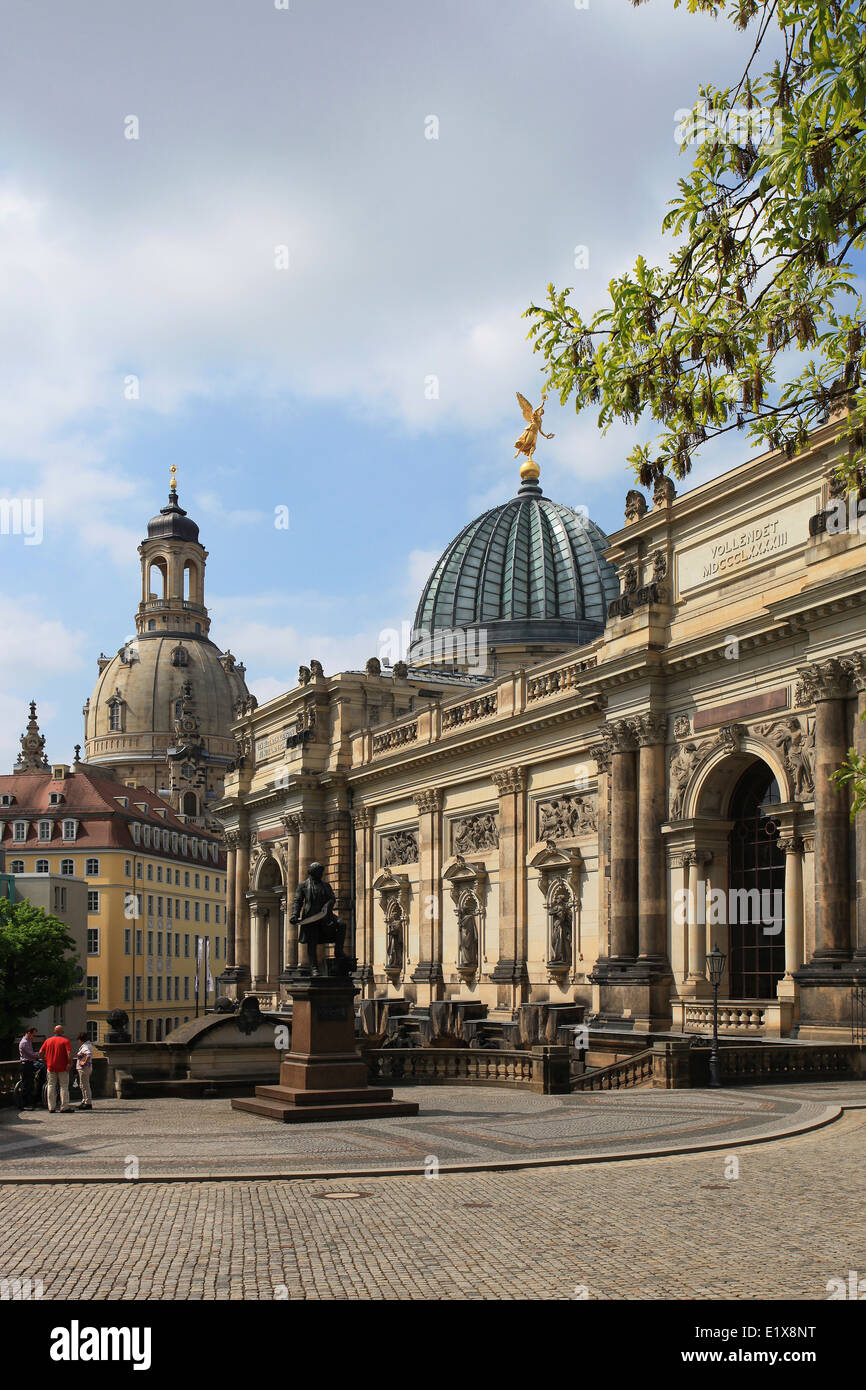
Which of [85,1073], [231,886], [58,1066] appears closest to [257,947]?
[231,886]

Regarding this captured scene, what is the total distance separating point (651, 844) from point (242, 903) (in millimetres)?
35925

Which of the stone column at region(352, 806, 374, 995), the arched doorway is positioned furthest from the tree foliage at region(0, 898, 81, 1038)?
the arched doorway

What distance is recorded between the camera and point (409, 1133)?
2144 centimetres

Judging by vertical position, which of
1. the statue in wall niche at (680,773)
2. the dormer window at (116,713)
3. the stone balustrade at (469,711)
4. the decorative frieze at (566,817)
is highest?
the dormer window at (116,713)

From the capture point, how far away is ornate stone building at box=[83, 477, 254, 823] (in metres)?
160

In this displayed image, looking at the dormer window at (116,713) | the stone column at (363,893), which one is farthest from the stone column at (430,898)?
the dormer window at (116,713)

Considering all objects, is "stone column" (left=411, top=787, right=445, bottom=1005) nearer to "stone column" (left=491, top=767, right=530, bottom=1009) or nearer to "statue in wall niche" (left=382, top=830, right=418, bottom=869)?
"statue in wall niche" (left=382, top=830, right=418, bottom=869)

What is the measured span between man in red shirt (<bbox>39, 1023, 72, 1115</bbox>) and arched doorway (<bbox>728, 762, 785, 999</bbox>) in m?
17.2

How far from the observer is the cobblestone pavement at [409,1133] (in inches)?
716

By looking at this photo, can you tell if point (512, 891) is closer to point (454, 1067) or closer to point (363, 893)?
point (363, 893)

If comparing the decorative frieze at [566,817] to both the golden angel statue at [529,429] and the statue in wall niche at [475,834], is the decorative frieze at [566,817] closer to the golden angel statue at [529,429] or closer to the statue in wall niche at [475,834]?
the statue in wall niche at [475,834]

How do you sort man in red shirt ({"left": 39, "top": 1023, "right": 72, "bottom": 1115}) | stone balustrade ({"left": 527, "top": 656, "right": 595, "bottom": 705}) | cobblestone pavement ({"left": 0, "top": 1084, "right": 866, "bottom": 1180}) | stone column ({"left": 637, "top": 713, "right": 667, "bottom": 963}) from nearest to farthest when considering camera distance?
cobblestone pavement ({"left": 0, "top": 1084, "right": 866, "bottom": 1180}) → man in red shirt ({"left": 39, "top": 1023, "right": 72, "bottom": 1115}) → stone column ({"left": 637, "top": 713, "right": 667, "bottom": 963}) → stone balustrade ({"left": 527, "top": 656, "right": 595, "bottom": 705})

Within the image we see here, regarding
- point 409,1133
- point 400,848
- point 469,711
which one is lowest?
point 409,1133

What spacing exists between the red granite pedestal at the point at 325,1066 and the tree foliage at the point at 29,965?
48.5 metres
